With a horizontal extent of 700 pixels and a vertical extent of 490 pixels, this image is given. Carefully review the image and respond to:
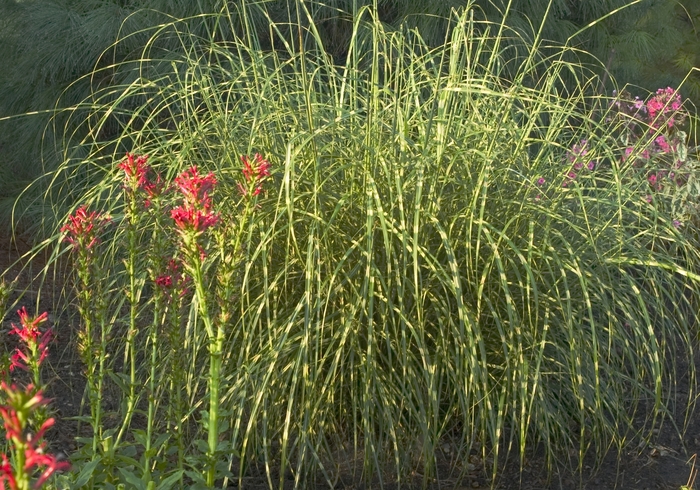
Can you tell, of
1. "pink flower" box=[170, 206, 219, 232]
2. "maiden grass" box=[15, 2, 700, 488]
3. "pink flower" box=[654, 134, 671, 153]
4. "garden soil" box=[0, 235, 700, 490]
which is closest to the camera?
"pink flower" box=[170, 206, 219, 232]

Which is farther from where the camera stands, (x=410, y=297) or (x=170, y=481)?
(x=410, y=297)

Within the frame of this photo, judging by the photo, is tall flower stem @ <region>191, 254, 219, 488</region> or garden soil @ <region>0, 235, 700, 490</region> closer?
tall flower stem @ <region>191, 254, 219, 488</region>

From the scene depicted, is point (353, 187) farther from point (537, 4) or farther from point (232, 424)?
point (537, 4)

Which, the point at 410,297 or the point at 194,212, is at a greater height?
the point at 194,212

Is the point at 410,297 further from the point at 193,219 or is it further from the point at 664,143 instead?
the point at 664,143

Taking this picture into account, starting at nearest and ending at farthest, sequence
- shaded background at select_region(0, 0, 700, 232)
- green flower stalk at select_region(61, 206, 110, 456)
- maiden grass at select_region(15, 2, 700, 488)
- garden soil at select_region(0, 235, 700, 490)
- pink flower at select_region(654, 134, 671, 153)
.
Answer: green flower stalk at select_region(61, 206, 110, 456) → maiden grass at select_region(15, 2, 700, 488) → garden soil at select_region(0, 235, 700, 490) → pink flower at select_region(654, 134, 671, 153) → shaded background at select_region(0, 0, 700, 232)

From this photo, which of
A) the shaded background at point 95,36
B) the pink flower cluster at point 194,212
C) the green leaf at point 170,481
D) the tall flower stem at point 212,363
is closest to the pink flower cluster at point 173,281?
the tall flower stem at point 212,363

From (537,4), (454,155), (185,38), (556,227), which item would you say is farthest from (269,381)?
(537,4)

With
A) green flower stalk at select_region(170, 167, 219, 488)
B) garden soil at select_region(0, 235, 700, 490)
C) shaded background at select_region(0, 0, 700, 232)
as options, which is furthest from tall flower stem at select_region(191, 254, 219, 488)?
shaded background at select_region(0, 0, 700, 232)

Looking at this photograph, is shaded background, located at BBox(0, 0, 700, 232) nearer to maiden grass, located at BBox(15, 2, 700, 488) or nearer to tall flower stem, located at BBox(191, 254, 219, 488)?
maiden grass, located at BBox(15, 2, 700, 488)

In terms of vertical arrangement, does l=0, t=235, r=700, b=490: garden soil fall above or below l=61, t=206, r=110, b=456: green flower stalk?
below

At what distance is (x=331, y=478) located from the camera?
256 cm

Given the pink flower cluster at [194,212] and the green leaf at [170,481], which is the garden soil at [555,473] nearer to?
the green leaf at [170,481]

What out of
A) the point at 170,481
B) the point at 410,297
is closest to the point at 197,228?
the point at 170,481
